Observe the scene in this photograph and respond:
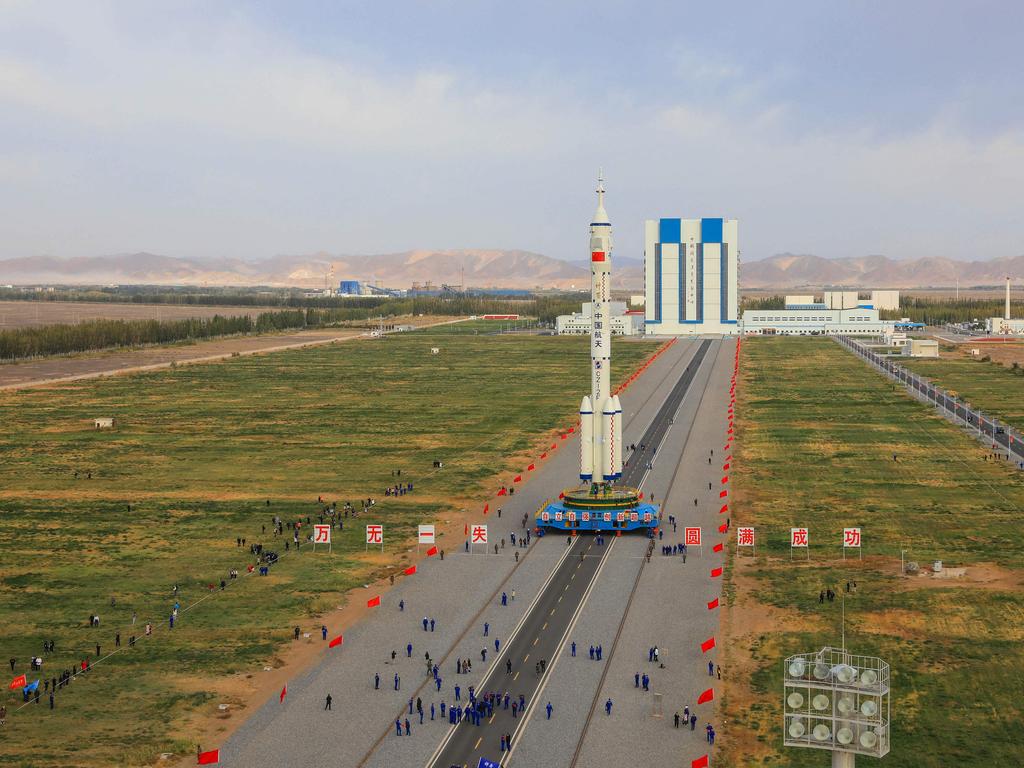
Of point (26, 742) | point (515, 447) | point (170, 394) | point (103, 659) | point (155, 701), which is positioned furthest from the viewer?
point (170, 394)

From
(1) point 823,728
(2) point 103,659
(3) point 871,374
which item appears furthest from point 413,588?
(3) point 871,374

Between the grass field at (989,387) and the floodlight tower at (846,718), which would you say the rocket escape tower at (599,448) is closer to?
the floodlight tower at (846,718)

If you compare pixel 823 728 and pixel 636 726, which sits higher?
pixel 823 728

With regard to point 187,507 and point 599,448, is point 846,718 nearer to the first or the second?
point 599,448

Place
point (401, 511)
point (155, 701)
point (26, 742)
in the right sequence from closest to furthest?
point (26, 742)
point (155, 701)
point (401, 511)

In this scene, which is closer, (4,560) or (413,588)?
(413,588)

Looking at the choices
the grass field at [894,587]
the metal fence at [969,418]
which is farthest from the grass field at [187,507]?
the metal fence at [969,418]

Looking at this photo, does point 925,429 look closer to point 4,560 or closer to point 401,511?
point 401,511

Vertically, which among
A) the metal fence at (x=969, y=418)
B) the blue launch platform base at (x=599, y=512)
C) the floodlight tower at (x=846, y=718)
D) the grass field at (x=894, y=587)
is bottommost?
the grass field at (x=894, y=587)
